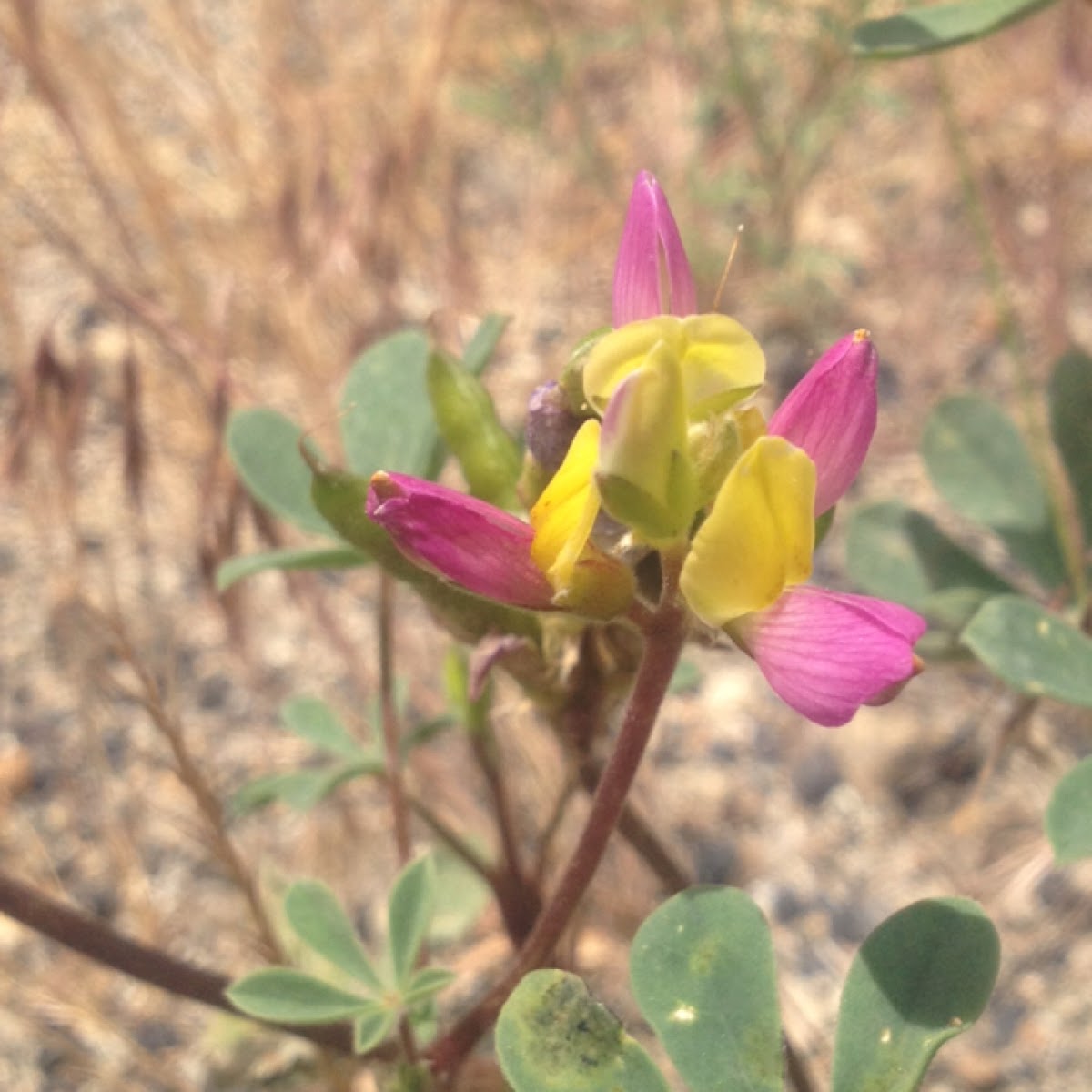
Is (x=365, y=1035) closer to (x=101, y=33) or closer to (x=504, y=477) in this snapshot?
(x=504, y=477)

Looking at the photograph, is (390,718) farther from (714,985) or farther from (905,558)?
(905,558)

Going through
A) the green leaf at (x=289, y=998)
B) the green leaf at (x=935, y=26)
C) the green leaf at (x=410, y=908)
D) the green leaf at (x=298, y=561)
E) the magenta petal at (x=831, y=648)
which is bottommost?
the green leaf at (x=410, y=908)

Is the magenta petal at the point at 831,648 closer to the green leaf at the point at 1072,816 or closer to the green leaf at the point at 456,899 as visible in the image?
the green leaf at the point at 1072,816

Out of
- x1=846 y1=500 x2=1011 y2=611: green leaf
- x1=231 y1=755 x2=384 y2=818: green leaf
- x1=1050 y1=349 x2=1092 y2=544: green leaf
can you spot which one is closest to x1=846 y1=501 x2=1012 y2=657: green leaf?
x1=846 y1=500 x2=1011 y2=611: green leaf

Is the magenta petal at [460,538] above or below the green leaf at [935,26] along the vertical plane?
below

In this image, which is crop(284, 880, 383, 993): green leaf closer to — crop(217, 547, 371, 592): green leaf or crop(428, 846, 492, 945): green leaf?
crop(217, 547, 371, 592): green leaf

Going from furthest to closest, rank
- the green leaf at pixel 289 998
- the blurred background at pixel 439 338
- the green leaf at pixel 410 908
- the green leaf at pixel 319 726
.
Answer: the blurred background at pixel 439 338 → the green leaf at pixel 319 726 → the green leaf at pixel 410 908 → the green leaf at pixel 289 998

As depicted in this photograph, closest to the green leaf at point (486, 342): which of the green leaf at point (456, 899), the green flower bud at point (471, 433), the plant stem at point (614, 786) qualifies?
the green flower bud at point (471, 433)
